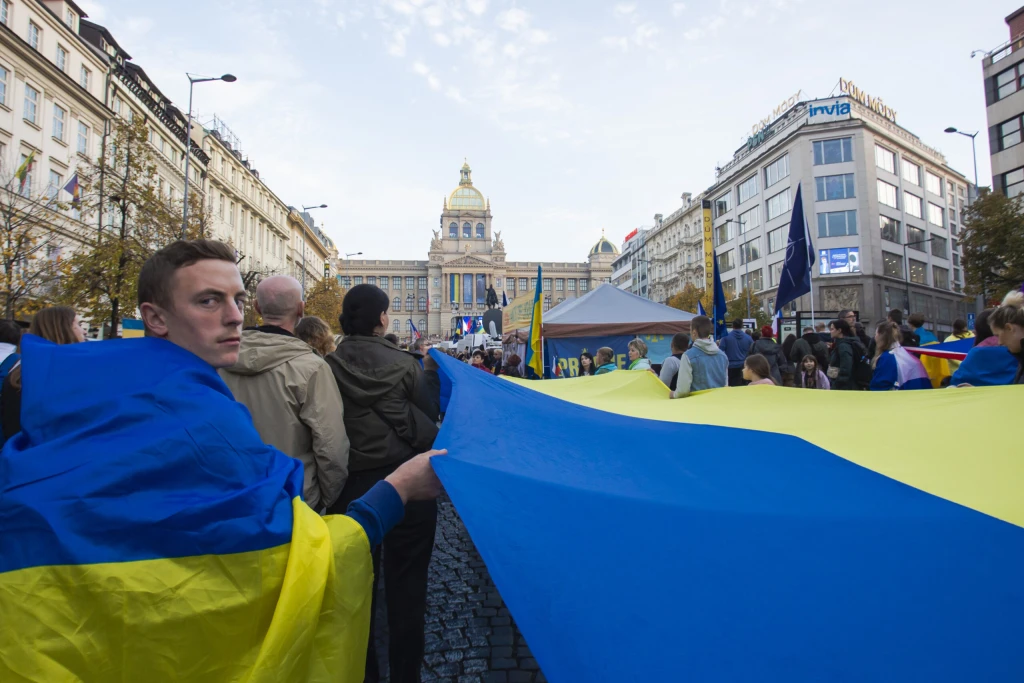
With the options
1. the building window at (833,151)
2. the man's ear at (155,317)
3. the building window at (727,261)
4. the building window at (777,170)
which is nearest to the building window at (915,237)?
the building window at (833,151)

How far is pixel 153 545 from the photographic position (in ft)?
3.32

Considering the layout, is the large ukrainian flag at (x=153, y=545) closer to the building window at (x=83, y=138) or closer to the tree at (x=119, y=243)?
the tree at (x=119, y=243)

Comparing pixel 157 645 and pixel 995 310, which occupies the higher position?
pixel 995 310

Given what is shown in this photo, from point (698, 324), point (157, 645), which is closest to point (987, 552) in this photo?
point (157, 645)

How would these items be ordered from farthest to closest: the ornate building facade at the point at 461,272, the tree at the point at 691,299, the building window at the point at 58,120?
1. the ornate building facade at the point at 461,272
2. the tree at the point at 691,299
3. the building window at the point at 58,120

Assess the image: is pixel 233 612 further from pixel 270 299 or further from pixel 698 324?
pixel 698 324

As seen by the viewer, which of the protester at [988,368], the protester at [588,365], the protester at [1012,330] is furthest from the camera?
the protester at [588,365]

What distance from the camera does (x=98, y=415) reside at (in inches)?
42.9

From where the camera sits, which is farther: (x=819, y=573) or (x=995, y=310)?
(x=995, y=310)

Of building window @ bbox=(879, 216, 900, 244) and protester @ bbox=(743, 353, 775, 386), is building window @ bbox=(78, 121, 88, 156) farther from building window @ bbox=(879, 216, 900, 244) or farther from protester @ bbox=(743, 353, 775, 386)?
building window @ bbox=(879, 216, 900, 244)

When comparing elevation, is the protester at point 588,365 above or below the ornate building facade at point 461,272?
below

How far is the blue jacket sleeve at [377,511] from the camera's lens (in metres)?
1.30

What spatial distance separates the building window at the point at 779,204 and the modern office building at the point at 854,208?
0.08 m

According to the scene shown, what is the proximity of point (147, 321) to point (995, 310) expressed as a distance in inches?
174
